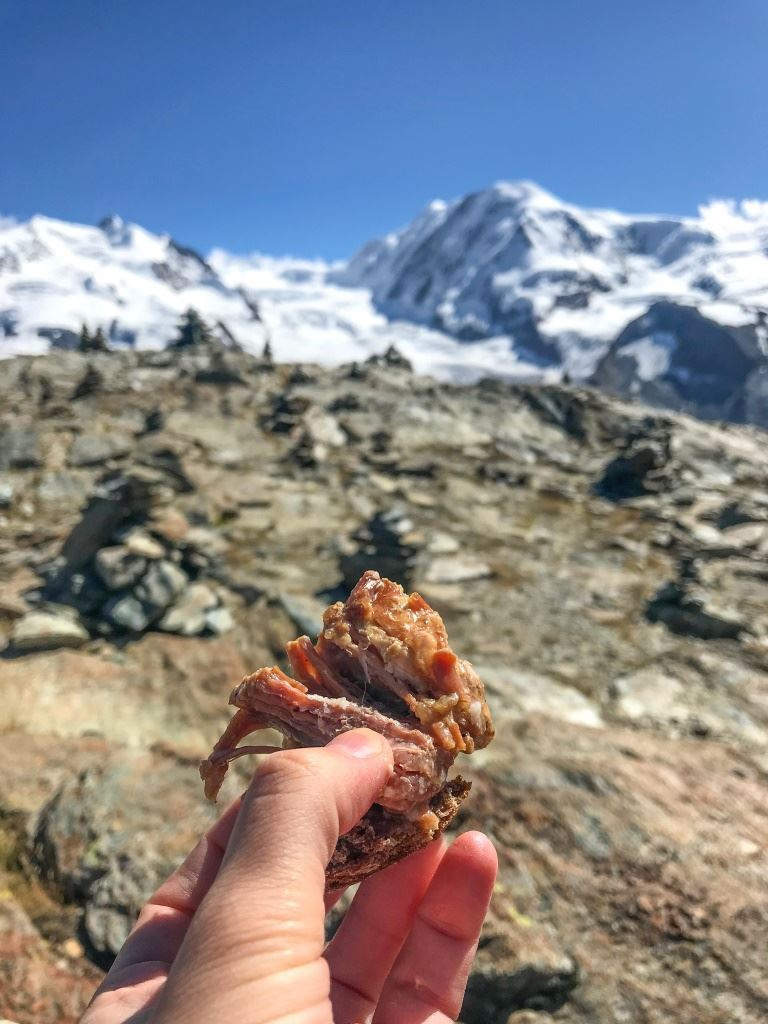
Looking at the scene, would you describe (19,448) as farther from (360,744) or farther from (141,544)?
(360,744)

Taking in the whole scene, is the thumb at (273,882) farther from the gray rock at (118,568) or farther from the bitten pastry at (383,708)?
the gray rock at (118,568)

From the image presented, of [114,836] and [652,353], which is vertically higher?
[652,353]

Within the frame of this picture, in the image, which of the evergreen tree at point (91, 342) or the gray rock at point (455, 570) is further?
the evergreen tree at point (91, 342)

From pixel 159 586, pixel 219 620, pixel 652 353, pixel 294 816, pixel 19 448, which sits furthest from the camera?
pixel 652 353

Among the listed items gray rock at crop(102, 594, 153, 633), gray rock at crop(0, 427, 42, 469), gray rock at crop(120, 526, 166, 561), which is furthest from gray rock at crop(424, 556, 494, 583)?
gray rock at crop(0, 427, 42, 469)

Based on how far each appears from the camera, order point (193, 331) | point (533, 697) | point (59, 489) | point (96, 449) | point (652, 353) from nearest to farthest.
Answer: point (533, 697), point (59, 489), point (96, 449), point (193, 331), point (652, 353)

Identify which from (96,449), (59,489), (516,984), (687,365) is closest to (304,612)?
(516,984)

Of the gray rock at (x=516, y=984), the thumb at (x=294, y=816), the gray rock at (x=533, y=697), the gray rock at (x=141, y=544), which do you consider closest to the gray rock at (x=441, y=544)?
the gray rock at (x=533, y=697)

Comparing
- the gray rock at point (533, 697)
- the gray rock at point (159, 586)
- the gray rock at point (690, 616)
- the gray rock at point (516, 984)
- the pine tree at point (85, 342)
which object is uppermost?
the pine tree at point (85, 342)
